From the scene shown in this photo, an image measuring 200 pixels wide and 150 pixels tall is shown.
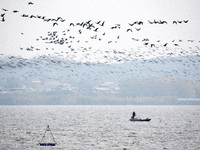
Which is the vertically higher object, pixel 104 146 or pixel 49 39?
pixel 49 39

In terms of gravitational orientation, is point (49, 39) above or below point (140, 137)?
above

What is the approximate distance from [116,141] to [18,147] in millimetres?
16226

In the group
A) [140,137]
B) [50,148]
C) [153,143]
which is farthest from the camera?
[140,137]

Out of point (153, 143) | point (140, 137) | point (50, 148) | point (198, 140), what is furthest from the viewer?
point (140, 137)

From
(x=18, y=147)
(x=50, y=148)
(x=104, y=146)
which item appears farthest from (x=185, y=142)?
(x=18, y=147)

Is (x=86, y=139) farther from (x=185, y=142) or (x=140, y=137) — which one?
(x=185, y=142)

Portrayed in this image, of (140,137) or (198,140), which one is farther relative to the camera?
(140,137)

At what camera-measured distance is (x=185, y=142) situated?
6556cm

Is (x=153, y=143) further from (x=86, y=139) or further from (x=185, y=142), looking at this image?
(x=86, y=139)

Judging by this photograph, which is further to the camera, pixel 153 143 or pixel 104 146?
pixel 153 143

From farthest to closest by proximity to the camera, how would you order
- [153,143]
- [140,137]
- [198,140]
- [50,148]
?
1. [140,137]
2. [198,140]
3. [153,143]
4. [50,148]

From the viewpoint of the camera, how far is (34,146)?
2356 inches

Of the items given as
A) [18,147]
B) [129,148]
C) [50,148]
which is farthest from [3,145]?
[129,148]

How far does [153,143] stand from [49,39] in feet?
74.7
